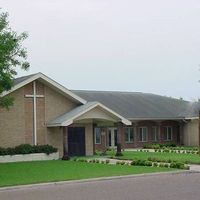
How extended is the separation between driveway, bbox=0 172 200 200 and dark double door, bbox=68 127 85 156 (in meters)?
15.7

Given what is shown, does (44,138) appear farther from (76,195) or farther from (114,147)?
(76,195)

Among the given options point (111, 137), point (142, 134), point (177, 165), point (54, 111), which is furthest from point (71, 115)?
point (142, 134)

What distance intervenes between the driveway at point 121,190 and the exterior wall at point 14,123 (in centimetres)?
1403

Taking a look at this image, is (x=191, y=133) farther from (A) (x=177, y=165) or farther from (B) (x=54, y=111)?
(A) (x=177, y=165)

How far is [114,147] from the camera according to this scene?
47.7 meters

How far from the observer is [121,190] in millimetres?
15836

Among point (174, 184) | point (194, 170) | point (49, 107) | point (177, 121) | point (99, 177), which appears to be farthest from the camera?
point (177, 121)

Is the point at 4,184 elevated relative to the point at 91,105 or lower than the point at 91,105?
lower

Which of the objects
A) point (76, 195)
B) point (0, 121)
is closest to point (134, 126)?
point (0, 121)

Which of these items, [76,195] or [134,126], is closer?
[76,195]

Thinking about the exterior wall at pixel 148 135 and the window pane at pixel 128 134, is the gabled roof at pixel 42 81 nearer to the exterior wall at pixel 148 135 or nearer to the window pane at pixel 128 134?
the exterior wall at pixel 148 135

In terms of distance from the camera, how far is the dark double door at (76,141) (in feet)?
116

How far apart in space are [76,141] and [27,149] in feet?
16.3

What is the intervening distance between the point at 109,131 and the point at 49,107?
608 inches
